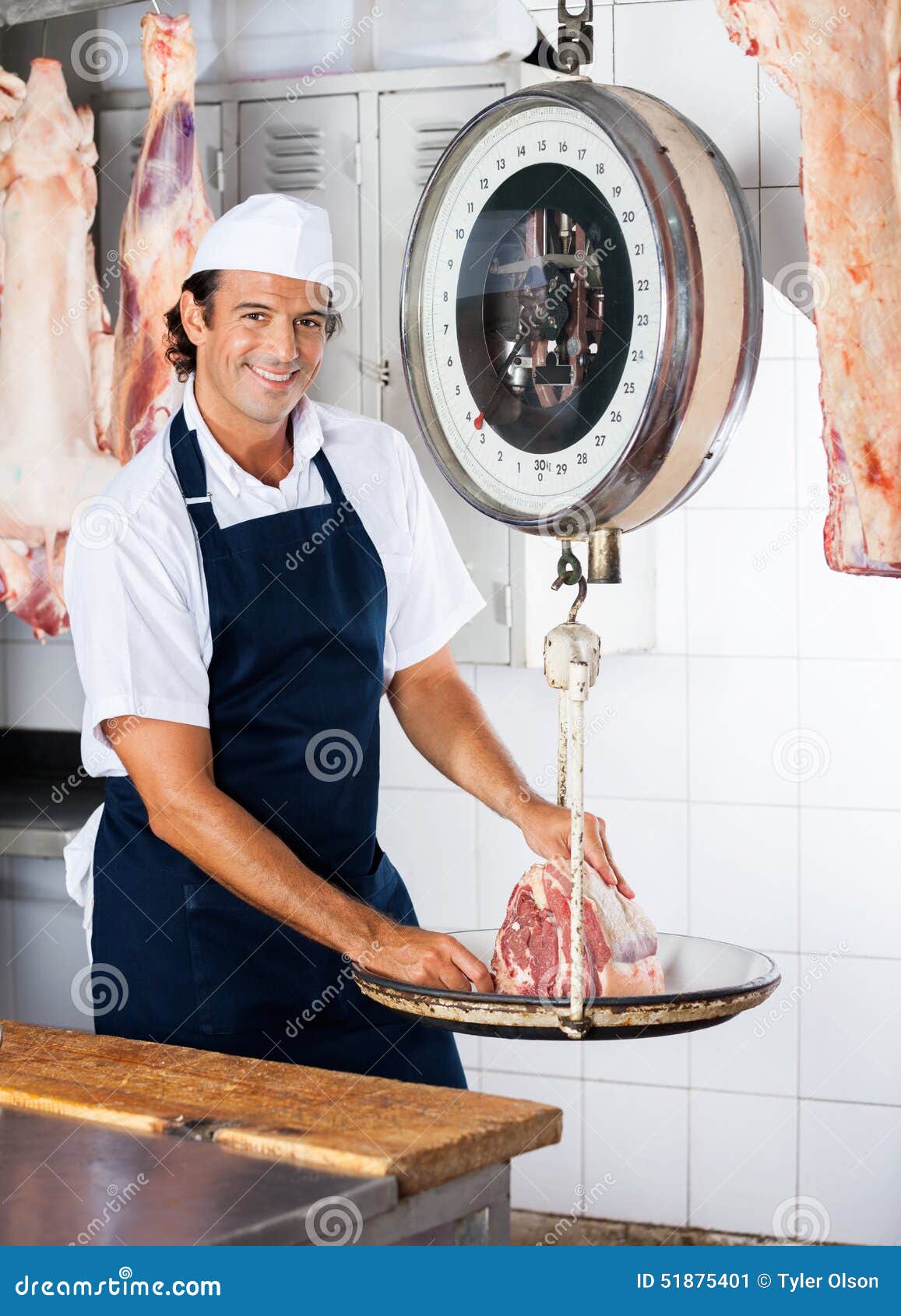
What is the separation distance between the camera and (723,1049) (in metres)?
3.10

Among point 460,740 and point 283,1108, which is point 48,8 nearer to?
point 460,740

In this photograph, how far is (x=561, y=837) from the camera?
1.89 m

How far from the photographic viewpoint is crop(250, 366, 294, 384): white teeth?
7.19 ft

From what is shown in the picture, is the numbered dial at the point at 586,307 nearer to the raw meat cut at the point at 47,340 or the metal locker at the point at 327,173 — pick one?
the metal locker at the point at 327,173

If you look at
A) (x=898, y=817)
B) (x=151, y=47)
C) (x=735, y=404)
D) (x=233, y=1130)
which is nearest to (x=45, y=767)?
(x=151, y=47)

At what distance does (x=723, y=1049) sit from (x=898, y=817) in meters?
0.61

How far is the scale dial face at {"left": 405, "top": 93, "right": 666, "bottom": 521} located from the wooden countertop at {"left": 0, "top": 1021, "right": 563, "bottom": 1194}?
59 centimetres

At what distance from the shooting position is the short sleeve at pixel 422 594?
2395 millimetres

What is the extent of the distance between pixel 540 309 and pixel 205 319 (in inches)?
38.6

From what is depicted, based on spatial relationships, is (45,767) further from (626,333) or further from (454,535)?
(626,333)

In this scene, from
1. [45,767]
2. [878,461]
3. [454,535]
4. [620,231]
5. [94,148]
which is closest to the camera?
[620,231]

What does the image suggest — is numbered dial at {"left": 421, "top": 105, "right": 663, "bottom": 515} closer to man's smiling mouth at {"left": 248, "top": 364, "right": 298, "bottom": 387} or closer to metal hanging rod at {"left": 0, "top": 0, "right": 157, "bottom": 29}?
man's smiling mouth at {"left": 248, "top": 364, "right": 298, "bottom": 387}

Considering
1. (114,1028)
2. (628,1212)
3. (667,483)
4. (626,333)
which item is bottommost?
(628,1212)

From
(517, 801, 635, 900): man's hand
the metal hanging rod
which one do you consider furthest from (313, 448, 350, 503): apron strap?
the metal hanging rod
